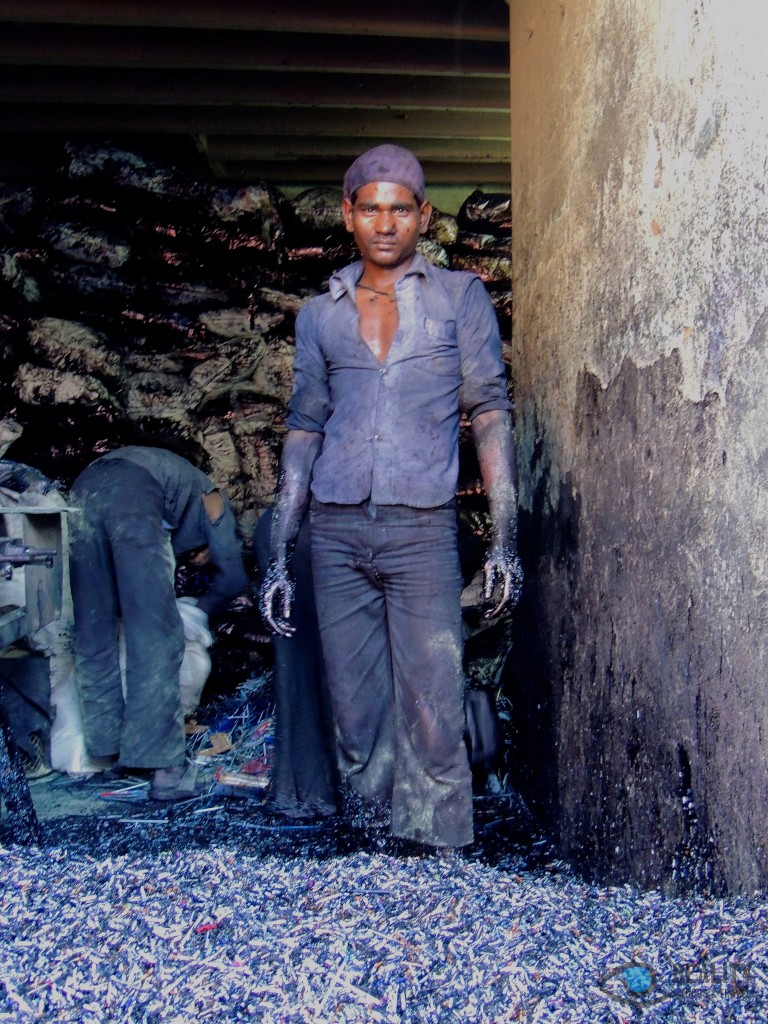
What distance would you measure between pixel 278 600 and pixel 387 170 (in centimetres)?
125

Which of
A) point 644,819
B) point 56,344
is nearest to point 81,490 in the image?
point 56,344

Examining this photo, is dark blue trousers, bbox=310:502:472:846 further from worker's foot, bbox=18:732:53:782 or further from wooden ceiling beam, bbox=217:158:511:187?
wooden ceiling beam, bbox=217:158:511:187

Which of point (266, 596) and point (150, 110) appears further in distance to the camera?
point (150, 110)

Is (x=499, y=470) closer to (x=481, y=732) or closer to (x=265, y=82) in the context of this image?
(x=481, y=732)

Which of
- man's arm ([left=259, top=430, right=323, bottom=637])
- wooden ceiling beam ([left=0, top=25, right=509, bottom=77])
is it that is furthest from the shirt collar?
wooden ceiling beam ([left=0, top=25, right=509, bottom=77])

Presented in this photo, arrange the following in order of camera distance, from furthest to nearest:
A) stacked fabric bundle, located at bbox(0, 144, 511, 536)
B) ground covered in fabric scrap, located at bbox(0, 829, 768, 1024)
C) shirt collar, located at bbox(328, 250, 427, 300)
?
stacked fabric bundle, located at bbox(0, 144, 511, 536), shirt collar, located at bbox(328, 250, 427, 300), ground covered in fabric scrap, located at bbox(0, 829, 768, 1024)

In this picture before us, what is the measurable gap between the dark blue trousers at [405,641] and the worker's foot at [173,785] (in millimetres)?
1191

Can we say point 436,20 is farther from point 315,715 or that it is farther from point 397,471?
point 315,715

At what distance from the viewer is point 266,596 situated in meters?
2.90

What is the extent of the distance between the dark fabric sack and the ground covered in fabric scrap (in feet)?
3.35

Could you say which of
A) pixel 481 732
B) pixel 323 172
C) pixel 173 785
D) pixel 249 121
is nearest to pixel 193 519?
pixel 173 785

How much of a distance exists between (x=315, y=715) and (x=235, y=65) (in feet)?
9.39

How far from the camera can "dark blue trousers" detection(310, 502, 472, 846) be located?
2.74 meters

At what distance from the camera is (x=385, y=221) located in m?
2.76
